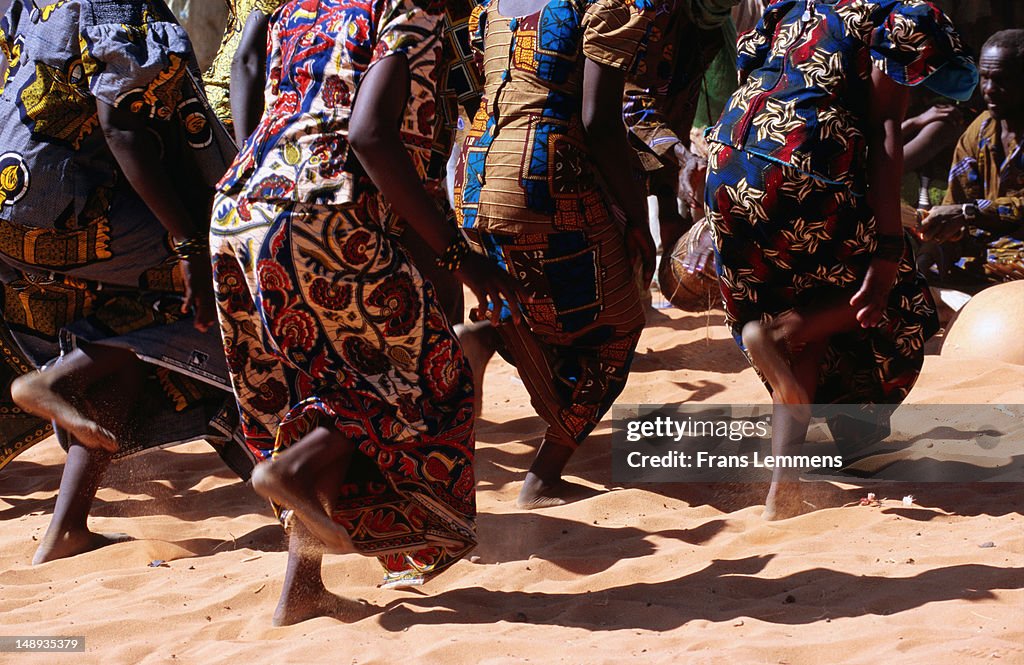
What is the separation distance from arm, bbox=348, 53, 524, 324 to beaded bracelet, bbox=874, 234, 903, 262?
166 cm

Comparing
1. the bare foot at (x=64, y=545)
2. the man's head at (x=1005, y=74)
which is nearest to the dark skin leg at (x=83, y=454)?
the bare foot at (x=64, y=545)

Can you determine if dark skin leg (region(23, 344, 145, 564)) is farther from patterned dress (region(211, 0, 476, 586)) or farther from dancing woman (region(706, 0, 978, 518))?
dancing woman (region(706, 0, 978, 518))

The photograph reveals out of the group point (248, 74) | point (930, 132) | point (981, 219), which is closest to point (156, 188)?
point (248, 74)

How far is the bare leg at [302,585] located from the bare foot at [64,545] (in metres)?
1.21

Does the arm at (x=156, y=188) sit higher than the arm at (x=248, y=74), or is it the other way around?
the arm at (x=248, y=74)

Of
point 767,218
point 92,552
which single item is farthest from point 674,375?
point 92,552

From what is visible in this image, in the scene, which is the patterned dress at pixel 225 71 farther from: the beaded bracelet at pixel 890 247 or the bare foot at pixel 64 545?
the beaded bracelet at pixel 890 247

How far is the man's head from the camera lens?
23.6 feet

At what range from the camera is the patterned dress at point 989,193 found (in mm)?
7195

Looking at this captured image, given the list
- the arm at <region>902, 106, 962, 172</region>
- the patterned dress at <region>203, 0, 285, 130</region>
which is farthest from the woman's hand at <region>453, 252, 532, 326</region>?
the arm at <region>902, 106, 962, 172</region>

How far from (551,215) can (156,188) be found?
1.38 metres

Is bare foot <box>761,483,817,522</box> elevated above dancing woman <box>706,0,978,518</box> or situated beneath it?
situated beneath

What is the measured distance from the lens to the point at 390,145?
9.95 feet

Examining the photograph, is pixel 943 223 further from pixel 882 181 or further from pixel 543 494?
pixel 543 494
